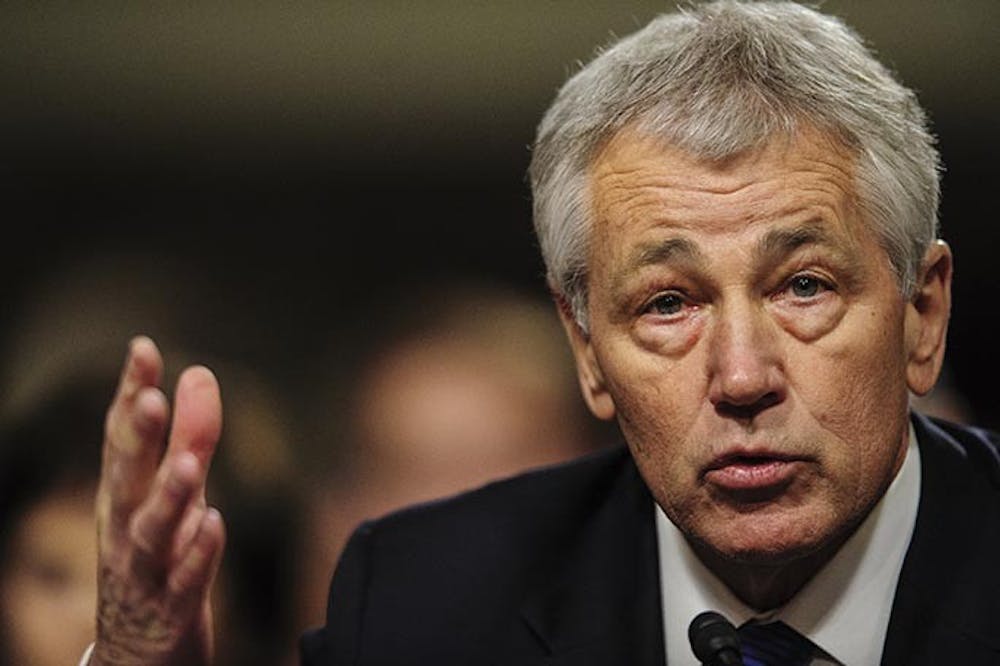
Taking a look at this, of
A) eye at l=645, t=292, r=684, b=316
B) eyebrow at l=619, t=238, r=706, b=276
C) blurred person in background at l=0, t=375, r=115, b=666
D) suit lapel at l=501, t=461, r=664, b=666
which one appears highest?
eyebrow at l=619, t=238, r=706, b=276

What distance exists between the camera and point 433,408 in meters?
3.17

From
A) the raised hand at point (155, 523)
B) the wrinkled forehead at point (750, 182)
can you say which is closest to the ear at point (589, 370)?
the wrinkled forehead at point (750, 182)

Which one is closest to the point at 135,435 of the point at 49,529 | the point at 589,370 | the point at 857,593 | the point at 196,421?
the point at 196,421

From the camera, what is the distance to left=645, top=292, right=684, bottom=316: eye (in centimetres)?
189

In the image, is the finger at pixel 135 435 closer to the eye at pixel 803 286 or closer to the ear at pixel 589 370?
the ear at pixel 589 370

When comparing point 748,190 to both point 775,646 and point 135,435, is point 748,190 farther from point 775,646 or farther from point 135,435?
point 135,435

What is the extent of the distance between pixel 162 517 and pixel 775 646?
831mm

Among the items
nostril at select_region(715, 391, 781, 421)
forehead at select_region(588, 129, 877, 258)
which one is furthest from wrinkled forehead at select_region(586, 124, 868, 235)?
nostril at select_region(715, 391, 781, 421)

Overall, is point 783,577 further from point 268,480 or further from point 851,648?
point 268,480

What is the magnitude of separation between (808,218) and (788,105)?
15cm

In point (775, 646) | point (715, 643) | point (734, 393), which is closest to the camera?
point (715, 643)

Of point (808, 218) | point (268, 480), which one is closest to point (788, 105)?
point (808, 218)

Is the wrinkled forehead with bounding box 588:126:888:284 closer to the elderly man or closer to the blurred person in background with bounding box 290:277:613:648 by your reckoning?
the elderly man

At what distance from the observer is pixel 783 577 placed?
80.7 inches
